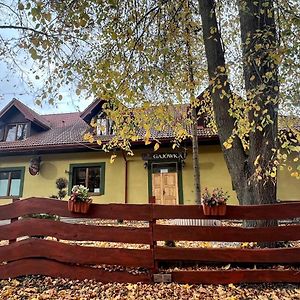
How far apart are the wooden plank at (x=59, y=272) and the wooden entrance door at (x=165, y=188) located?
8.90m

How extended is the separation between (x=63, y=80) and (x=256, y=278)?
14.8 feet

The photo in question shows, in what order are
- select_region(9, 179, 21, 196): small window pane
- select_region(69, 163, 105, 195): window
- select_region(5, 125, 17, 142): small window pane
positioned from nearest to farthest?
1. select_region(69, 163, 105, 195): window
2. select_region(9, 179, 21, 196): small window pane
3. select_region(5, 125, 17, 142): small window pane

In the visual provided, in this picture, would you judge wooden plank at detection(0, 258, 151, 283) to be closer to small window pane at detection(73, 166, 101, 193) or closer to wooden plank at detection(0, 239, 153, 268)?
wooden plank at detection(0, 239, 153, 268)

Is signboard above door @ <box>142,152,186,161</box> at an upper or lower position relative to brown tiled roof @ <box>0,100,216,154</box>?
lower

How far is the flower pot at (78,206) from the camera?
13.6 feet

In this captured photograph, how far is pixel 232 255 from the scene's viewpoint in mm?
3947

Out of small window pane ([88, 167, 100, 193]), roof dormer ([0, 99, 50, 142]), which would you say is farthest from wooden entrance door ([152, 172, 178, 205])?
roof dormer ([0, 99, 50, 142])

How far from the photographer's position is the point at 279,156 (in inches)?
161

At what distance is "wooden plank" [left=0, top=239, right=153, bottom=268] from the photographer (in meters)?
4.00

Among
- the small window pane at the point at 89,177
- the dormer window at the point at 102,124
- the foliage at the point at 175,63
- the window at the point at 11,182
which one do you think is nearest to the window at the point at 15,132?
the window at the point at 11,182

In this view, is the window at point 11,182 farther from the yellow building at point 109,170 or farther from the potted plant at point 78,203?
the potted plant at point 78,203

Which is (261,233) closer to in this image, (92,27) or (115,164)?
(92,27)

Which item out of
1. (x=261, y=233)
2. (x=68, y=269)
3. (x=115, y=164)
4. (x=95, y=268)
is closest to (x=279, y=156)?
(x=261, y=233)

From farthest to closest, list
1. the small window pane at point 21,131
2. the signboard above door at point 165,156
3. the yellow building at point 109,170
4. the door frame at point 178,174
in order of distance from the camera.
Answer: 1. the small window pane at point 21,131
2. the signboard above door at point 165,156
3. the door frame at point 178,174
4. the yellow building at point 109,170
